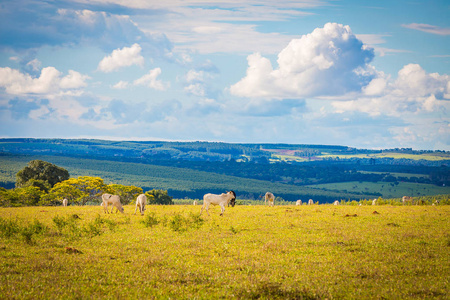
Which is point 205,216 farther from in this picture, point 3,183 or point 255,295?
point 3,183

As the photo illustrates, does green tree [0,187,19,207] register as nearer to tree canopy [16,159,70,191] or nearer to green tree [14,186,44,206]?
green tree [14,186,44,206]

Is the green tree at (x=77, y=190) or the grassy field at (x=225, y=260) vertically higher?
the grassy field at (x=225, y=260)

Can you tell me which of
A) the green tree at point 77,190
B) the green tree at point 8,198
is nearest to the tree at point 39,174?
the green tree at point 77,190

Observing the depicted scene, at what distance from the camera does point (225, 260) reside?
1638cm

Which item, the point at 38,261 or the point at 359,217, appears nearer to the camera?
the point at 38,261

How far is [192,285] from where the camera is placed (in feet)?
43.0

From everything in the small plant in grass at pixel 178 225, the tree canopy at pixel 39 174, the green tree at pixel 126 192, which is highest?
the small plant in grass at pixel 178 225

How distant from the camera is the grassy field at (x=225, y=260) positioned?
12617 millimetres

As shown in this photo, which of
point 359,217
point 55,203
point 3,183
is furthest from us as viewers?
point 3,183

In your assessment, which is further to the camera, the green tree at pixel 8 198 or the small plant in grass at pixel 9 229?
the green tree at pixel 8 198

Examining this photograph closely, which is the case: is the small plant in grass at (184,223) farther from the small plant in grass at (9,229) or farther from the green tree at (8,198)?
the green tree at (8,198)

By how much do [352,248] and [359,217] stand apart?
11.4m

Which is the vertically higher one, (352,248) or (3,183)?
(352,248)

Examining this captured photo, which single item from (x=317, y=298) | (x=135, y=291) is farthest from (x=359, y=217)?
(x=135, y=291)
